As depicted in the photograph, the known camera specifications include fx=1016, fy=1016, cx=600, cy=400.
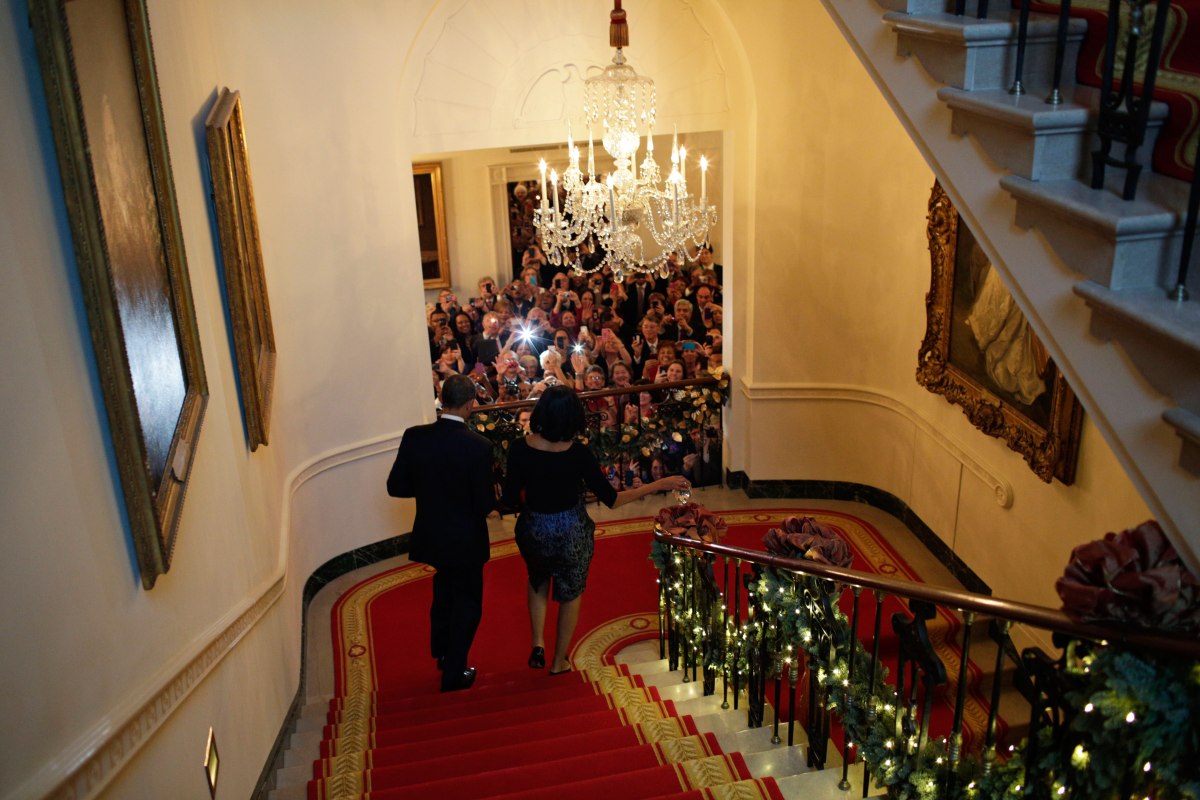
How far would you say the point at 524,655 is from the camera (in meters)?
6.36

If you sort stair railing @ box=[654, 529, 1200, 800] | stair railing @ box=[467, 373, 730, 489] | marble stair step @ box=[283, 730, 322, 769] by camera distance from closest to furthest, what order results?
stair railing @ box=[654, 529, 1200, 800] < marble stair step @ box=[283, 730, 322, 769] < stair railing @ box=[467, 373, 730, 489]

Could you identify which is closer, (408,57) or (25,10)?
(25,10)

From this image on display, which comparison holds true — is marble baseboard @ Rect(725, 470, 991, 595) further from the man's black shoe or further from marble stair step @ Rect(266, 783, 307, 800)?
marble stair step @ Rect(266, 783, 307, 800)

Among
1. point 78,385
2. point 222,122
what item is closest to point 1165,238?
point 78,385

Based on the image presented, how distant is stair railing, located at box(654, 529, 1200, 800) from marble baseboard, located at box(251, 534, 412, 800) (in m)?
2.05

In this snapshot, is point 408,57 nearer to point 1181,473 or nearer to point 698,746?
point 698,746

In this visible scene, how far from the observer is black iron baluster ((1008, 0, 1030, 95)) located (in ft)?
8.67

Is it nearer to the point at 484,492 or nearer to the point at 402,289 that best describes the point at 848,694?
the point at 484,492

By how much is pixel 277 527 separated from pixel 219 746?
2.08 m

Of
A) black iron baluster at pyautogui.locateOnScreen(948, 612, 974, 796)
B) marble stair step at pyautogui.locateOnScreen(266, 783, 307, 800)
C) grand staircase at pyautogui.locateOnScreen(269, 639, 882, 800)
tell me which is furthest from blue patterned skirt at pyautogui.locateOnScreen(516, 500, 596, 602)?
black iron baluster at pyautogui.locateOnScreen(948, 612, 974, 796)

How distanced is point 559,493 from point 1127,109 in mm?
3311

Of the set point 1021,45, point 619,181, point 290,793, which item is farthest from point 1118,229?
point 619,181

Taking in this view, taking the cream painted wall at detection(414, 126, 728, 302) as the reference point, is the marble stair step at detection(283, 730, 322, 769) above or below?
below

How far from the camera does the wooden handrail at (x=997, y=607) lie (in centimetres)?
219
